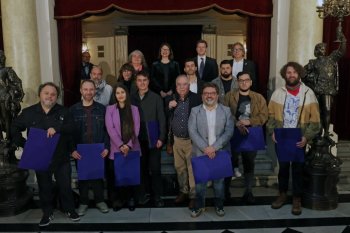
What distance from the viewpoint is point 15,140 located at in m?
4.18

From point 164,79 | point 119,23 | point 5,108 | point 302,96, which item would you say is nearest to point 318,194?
point 302,96

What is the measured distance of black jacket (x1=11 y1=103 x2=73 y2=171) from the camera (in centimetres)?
400

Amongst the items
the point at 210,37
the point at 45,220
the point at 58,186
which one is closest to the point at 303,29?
the point at 210,37

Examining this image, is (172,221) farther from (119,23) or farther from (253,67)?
(119,23)

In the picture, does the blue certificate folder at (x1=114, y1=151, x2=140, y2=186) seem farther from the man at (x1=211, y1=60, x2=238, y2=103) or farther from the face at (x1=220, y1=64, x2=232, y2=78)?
the face at (x1=220, y1=64, x2=232, y2=78)

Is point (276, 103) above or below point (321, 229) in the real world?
above

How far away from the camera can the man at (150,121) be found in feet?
14.7

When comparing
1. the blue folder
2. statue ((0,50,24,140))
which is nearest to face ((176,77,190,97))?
the blue folder

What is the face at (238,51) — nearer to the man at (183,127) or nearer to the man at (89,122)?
the man at (183,127)

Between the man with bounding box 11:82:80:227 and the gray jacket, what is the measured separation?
50.5 inches

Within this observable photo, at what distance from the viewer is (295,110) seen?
Answer: 4.37 metres

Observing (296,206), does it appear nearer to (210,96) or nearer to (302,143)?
(302,143)

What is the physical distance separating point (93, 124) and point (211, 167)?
1.35 m

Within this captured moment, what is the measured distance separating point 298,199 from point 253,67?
1.83 metres
